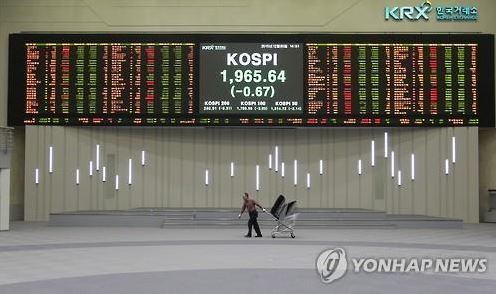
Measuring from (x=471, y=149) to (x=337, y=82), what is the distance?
6376 mm

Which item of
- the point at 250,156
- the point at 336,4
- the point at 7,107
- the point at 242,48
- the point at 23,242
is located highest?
the point at 336,4

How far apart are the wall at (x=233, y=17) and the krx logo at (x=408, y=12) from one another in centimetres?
25

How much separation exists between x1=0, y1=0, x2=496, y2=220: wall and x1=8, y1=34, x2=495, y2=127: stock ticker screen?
2118 mm

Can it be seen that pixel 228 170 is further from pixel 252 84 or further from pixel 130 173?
pixel 252 84

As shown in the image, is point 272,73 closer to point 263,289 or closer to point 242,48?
point 242,48

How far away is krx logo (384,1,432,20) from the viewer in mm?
28984

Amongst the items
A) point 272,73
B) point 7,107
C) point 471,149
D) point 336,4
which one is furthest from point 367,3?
point 7,107

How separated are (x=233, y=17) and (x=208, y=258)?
15.4m

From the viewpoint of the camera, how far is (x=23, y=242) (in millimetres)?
20109

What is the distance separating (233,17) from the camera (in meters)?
29.2

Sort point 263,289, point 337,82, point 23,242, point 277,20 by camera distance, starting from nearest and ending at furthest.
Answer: point 263,289 < point 23,242 < point 337,82 < point 277,20

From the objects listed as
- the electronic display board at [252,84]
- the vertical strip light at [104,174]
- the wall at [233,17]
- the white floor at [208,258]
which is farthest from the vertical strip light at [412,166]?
the vertical strip light at [104,174]

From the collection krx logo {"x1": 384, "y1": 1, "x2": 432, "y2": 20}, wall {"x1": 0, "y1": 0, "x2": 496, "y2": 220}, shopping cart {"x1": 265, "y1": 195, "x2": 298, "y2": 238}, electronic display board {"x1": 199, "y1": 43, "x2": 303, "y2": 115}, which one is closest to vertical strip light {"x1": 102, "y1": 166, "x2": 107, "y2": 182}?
electronic display board {"x1": 199, "y1": 43, "x2": 303, "y2": 115}

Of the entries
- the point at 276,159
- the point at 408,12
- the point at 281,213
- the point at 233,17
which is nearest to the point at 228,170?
the point at 276,159
